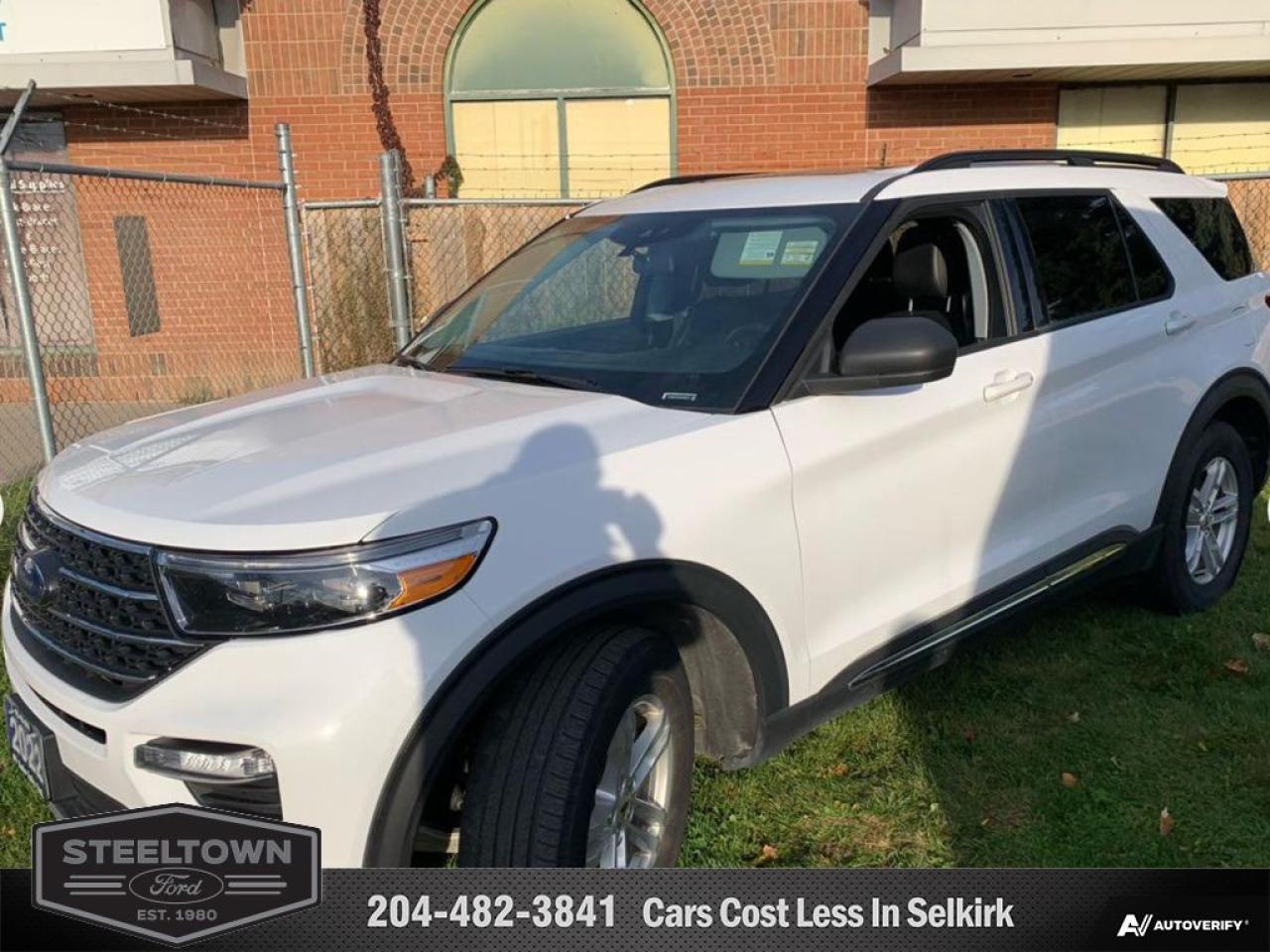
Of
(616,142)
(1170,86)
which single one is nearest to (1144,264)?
(616,142)

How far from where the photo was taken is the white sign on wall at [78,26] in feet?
30.9

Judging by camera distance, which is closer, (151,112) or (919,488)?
(919,488)

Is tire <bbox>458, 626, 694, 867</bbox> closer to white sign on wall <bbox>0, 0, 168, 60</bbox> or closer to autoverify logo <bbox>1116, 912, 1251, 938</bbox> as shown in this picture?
autoverify logo <bbox>1116, 912, 1251, 938</bbox>

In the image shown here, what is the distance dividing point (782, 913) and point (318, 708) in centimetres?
109

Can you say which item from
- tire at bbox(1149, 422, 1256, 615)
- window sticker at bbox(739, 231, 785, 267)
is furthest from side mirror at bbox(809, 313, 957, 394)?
tire at bbox(1149, 422, 1256, 615)

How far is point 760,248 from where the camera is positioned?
3281mm

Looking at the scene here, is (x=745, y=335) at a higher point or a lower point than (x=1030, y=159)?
lower

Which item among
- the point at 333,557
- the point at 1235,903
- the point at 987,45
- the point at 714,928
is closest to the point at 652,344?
the point at 333,557

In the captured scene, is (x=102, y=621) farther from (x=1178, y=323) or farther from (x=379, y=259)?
(x=379, y=259)

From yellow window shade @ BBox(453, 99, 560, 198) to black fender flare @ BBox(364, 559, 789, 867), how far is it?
343 inches

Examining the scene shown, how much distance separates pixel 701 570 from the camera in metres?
2.50

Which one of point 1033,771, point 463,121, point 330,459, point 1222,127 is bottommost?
point 1033,771

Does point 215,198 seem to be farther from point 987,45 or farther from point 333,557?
point 333,557

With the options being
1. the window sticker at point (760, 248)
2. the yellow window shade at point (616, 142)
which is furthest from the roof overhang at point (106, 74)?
the window sticker at point (760, 248)
